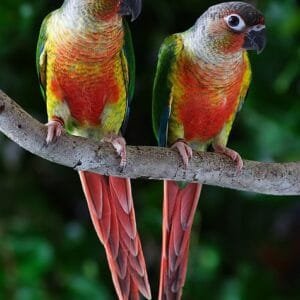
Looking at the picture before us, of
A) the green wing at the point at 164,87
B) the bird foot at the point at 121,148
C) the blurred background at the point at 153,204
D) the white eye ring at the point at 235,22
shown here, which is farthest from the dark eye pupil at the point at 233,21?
the blurred background at the point at 153,204

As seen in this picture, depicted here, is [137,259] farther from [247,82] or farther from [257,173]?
[247,82]

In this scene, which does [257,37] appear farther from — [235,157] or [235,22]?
[235,157]

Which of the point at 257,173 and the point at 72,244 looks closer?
the point at 257,173

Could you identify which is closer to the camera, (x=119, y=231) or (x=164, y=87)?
(x=119, y=231)

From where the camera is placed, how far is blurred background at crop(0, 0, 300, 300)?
1332 mm

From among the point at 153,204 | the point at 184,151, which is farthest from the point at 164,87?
the point at 153,204

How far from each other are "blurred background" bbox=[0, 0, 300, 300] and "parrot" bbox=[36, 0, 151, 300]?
1.12ft

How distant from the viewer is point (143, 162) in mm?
855

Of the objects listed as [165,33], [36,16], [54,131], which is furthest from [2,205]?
[54,131]

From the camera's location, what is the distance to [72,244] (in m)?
1.44

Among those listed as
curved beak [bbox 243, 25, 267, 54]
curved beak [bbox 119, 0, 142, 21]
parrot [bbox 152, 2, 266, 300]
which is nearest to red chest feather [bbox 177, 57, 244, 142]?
parrot [bbox 152, 2, 266, 300]

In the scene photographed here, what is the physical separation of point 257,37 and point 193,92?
16 cm

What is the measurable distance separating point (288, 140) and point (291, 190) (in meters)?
0.49

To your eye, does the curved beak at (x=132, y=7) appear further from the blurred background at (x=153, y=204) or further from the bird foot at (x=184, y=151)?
the blurred background at (x=153, y=204)
